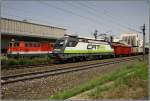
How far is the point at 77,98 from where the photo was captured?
7379 mm

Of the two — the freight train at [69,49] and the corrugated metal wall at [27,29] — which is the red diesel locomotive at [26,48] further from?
the corrugated metal wall at [27,29]

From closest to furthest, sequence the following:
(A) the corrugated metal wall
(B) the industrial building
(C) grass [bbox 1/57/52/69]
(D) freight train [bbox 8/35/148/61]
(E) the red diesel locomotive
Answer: (C) grass [bbox 1/57/52/69]
(D) freight train [bbox 8/35/148/61]
(E) the red diesel locomotive
(B) the industrial building
(A) the corrugated metal wall

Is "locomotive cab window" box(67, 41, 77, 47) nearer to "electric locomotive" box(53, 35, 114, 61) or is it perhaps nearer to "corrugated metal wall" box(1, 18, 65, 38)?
"electric locomotive" box(53, 35, 114, 61)

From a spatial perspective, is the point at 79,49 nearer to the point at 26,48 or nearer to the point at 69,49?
the point at 69,49

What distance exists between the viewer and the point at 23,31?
1671 inches

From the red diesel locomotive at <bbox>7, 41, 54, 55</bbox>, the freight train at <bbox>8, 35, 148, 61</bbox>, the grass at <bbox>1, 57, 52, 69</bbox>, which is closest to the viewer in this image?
the grass at <bbox>1, 57, 52, 69</bbox>

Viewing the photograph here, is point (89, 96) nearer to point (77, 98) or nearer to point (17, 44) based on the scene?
point (77, 98)

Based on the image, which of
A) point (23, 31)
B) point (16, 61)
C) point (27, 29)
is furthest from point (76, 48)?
point (27, 29)

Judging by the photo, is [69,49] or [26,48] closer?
[69,49]

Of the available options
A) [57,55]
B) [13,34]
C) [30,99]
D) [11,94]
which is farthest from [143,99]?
[13,34]

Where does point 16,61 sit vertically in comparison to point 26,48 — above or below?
below

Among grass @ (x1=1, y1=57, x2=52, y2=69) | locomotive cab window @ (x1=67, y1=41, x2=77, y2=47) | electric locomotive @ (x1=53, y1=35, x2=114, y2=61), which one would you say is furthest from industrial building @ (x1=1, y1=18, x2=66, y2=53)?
locomotive cab window @ (x1=67, y1=41, x2=77, y2=47)

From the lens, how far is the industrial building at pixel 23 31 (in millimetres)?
37531

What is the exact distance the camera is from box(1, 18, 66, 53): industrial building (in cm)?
3753
